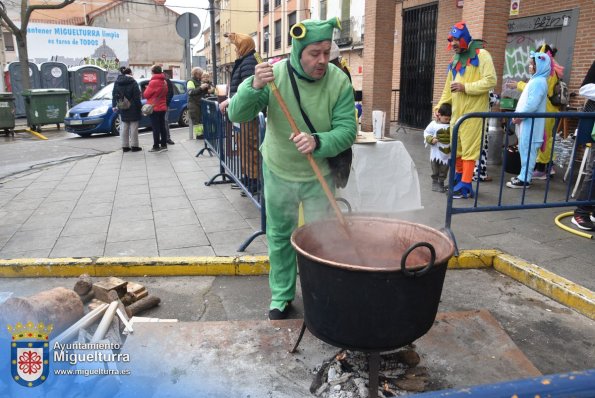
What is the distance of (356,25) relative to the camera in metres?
19.4

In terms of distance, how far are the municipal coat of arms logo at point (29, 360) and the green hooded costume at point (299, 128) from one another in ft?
4.95

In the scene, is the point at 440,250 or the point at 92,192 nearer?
the point at 440,250

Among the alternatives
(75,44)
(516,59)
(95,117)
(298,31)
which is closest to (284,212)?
(298,31)

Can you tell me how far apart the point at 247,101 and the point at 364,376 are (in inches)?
66.9

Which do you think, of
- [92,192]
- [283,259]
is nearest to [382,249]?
[283,259]

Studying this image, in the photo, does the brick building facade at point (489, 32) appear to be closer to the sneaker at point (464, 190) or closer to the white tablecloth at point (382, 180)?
the sneaker at point (464, 190)

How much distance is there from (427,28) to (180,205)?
10.1 meters

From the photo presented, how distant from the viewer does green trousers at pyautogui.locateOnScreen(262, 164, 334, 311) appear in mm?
3152

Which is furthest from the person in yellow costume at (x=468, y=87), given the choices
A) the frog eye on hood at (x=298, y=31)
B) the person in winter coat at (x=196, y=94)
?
the person in winter coat at (x=196, y=94)

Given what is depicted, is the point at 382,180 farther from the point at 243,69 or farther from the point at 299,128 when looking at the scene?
the point at 299,128

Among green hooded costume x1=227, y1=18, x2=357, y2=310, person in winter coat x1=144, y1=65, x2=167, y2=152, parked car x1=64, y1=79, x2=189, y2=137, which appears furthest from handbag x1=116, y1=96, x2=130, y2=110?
green hooded costume x1=227, y1=18, x2=357, y2=310

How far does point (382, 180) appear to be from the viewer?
17.9 ft

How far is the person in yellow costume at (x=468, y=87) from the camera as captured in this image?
618 cm

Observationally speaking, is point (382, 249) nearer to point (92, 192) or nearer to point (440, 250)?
point (440, 250)
